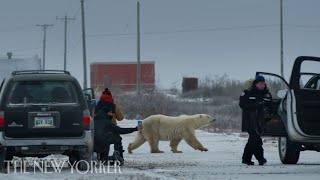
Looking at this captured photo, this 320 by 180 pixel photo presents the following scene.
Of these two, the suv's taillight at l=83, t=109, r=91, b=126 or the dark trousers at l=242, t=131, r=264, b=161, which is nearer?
the suv's taillight at l=83, t=109, r=91, b=126

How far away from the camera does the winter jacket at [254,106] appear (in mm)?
17875

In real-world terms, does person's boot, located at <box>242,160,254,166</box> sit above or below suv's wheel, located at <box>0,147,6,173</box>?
below

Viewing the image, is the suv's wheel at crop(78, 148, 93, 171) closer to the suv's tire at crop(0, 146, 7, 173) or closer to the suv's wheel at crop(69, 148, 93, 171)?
the suv's wheel at crop(69, 148, 93, 171)

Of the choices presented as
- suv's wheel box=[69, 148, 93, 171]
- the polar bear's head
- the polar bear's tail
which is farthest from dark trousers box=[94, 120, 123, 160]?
the polar bear's head

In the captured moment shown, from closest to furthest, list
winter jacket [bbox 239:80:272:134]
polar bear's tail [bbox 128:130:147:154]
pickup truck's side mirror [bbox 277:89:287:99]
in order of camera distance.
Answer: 1. pickup truck's side mirror [bbox 277:89:287:99]
2. winter jacket [bbox 239:80:272:134]
3. polar bear's tail [bbox 128:130:147:154]

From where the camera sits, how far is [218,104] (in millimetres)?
69688

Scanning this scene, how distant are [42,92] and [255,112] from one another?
172 inches

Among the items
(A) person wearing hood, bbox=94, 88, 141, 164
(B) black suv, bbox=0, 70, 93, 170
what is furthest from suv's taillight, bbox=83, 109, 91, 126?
(A) person wearing hood, bbox=94, 88, 141, 164

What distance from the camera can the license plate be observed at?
15609 millimetres

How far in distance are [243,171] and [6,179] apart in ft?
13.9

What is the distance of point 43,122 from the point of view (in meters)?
15.6

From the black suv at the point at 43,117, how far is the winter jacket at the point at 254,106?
11.5 ft

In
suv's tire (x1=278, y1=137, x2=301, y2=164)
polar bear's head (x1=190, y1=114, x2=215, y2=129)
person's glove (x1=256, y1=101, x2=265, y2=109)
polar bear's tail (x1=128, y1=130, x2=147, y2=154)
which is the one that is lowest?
polar bear's tail (x1=128, y1=130, x2=147, y2=154)

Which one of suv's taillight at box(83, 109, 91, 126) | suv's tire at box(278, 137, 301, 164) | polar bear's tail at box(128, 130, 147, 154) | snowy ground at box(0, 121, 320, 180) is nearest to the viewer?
snowy ground at box(0, 121, 320, 180)
